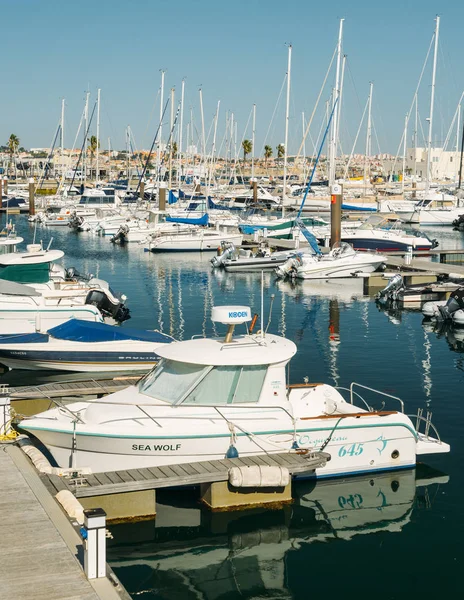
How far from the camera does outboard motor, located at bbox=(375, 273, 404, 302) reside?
122ft

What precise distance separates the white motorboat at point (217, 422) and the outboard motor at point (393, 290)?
21233mm

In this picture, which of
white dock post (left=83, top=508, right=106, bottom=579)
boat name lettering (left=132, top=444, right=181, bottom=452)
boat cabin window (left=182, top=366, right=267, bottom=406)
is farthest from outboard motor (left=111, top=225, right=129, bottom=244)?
white dock post (left=83, top=508, right=106, bottom=579)

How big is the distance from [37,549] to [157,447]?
3943mm

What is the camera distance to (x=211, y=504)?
1412 cm

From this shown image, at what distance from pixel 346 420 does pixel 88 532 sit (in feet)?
22.0

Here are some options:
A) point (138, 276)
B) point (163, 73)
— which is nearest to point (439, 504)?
point (138, 276)

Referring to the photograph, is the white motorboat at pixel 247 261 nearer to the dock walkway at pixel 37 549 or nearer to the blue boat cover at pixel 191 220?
the blue boat cover at pixel 191 220

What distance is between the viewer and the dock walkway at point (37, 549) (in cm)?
940

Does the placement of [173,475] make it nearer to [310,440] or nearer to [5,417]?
[310,440]

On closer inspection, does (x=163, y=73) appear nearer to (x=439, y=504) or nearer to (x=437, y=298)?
(x=437, y=298)

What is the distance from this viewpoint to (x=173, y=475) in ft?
44.3

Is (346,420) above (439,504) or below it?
above

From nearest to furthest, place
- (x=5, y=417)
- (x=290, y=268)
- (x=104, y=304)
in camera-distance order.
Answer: (x=5, y=417)
(x=104, y=304)
(x=290, y=268)

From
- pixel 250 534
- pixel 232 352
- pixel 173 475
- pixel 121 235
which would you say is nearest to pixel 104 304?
pixel 232 352
